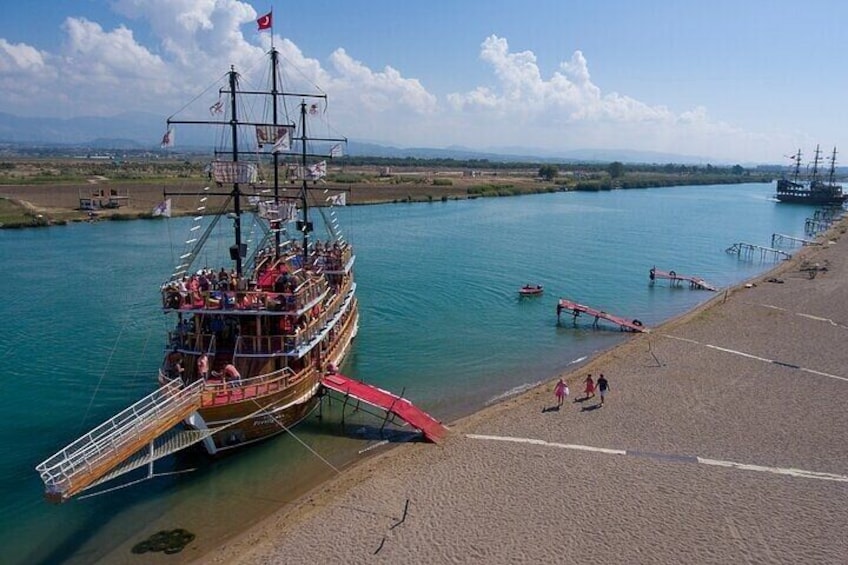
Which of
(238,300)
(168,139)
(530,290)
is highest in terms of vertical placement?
(168,139)

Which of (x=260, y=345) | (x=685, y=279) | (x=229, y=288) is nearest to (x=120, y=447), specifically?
(x=260, y=345)

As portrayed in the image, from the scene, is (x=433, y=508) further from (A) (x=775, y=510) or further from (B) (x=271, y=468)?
(A) (x=775, y=510)

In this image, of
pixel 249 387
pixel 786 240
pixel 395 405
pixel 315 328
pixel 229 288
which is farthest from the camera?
pixel 786 240

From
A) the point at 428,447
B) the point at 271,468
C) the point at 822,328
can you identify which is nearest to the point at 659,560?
the point at 428,447

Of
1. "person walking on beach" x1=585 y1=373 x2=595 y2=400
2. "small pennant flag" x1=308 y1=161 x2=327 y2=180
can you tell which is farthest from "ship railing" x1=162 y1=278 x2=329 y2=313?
"person walking on beach" x1=585 y1=373 x2=595 y2=400

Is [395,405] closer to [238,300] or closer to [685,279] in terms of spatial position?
[238,300]

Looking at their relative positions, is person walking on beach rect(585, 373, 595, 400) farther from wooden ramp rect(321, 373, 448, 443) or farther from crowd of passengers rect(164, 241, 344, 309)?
crowd of passengers rect(164, 241, 344, 309)
